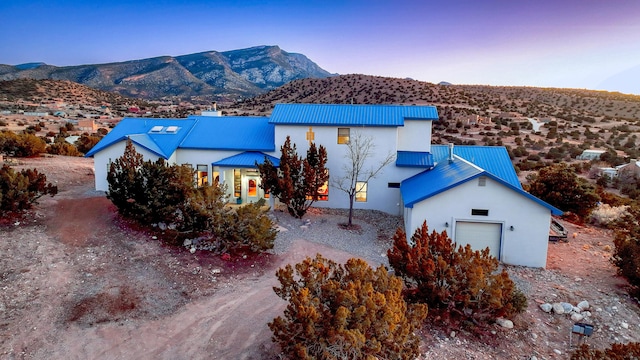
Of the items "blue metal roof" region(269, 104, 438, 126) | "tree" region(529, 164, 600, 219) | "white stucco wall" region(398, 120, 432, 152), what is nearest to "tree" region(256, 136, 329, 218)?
"blue metal roof" region(269, 104, 438, 126)

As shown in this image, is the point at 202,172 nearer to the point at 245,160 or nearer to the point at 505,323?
the point at 245,160

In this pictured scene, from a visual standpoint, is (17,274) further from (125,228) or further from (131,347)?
(131,347)

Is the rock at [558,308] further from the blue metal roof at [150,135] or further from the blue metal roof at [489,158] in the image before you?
the blue metal roof at [150,135]

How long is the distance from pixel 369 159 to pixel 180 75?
363ft

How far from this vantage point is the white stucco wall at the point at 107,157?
1983cm

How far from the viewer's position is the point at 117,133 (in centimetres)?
2180

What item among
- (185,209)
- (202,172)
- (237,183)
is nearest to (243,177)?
(237,183)

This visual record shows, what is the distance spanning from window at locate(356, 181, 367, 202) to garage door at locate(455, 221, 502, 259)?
6281mm

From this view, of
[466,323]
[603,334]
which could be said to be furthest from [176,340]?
[603,334]

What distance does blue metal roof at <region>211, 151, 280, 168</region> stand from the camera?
1897cm

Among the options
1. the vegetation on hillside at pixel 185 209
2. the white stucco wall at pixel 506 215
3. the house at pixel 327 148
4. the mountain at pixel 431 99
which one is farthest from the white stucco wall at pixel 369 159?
the mountain at pixel 431 99

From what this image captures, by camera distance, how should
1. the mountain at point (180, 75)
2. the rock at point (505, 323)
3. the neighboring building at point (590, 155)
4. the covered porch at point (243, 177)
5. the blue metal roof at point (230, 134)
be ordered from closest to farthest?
the rock at point (505, 323) → the covered porch at point (243, 177) → the blue metal roof at point (230, 134) → the neighboring building at point (590, 155) → the mountain at point (180, 75)

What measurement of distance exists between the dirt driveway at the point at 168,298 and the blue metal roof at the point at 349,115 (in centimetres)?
628

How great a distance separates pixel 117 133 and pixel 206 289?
14.3m
